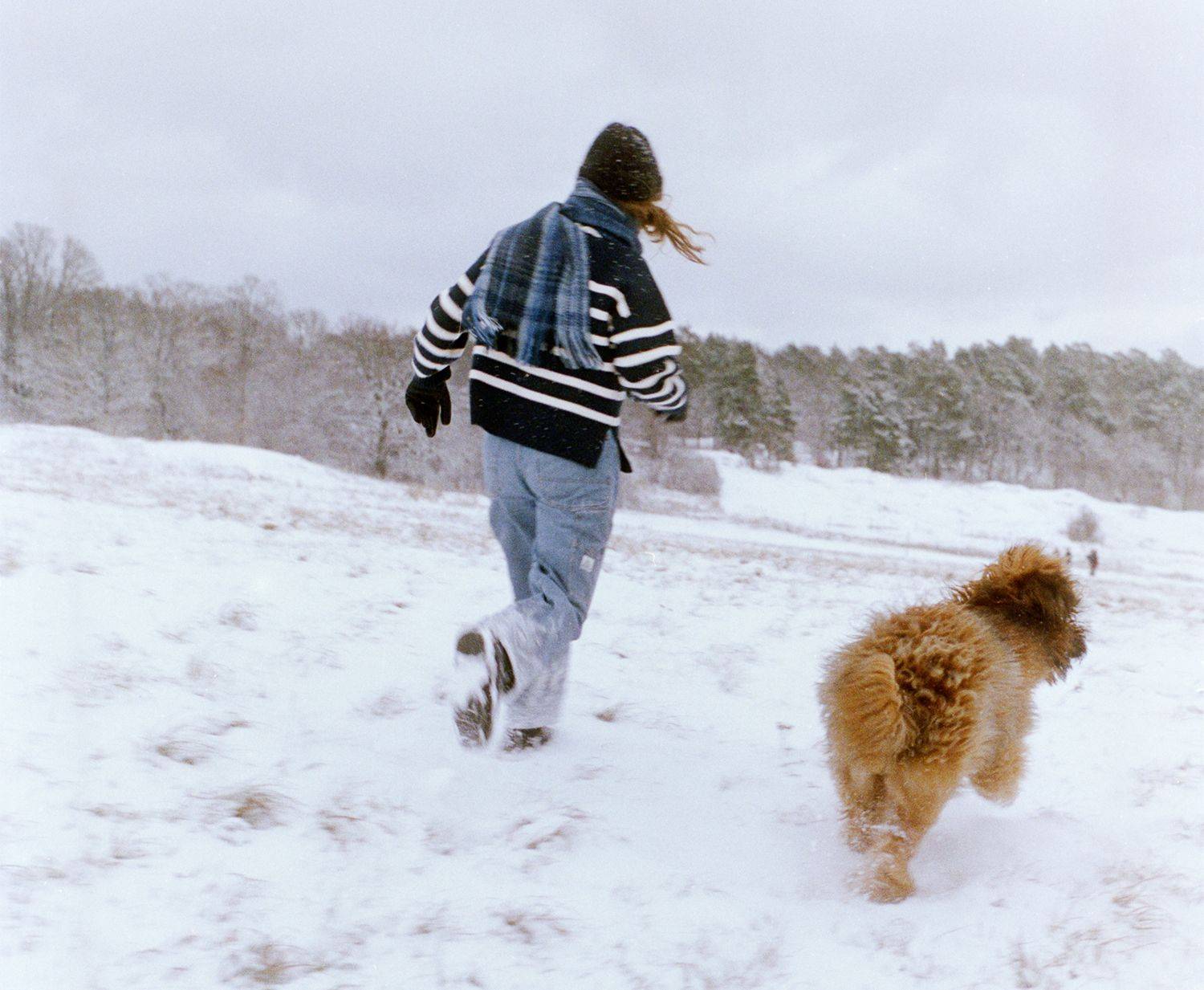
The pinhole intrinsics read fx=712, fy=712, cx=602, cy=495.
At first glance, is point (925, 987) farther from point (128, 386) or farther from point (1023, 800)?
point (128, 386)

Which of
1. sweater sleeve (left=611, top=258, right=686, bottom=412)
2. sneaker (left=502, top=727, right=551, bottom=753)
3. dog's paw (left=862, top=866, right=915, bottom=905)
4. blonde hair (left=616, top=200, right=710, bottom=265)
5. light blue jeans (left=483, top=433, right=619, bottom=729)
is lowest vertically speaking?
dog's paw (left=862, top=866, right=915, bottom=905)

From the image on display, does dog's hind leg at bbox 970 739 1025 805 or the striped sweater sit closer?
the striped sweater

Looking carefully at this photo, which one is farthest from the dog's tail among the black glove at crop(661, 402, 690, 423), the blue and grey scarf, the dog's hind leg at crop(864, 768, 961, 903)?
the blue and grey scarf

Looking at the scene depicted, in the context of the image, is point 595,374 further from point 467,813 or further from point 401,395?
point 401,395

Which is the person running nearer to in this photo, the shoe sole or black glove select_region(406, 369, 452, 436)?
the shoe sole

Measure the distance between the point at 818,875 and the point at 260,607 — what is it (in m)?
3.05

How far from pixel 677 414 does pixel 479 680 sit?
117cm

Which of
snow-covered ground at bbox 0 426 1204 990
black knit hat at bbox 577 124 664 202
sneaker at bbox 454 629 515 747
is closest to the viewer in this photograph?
snow-covered ground at bbox 0 426 1204 990

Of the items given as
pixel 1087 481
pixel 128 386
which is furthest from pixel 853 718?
pixel 1087 481

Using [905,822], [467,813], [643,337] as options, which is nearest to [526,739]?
[467,813]

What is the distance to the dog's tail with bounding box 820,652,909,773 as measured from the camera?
6.84 ft

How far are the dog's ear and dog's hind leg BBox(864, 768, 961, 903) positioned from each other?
3.01ft

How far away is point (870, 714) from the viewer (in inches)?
82.6

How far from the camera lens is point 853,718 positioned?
2.14m
